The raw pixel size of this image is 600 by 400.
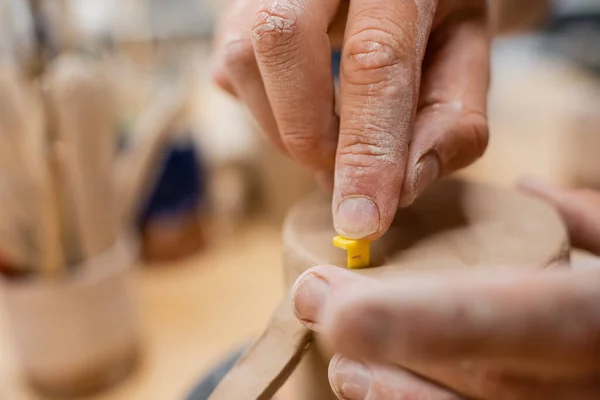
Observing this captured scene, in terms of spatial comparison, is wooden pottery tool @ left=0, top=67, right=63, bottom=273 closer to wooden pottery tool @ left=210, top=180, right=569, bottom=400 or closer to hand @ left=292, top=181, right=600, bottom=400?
wooden pottery tool @ left=210, top=180, right=569, bottom=400

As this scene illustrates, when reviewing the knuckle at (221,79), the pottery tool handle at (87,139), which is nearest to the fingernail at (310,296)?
the knuckle at (221,79)

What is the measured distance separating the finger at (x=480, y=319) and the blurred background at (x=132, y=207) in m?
0.31

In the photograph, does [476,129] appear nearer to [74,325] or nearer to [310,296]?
[310,296]

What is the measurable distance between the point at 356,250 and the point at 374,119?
3.5 inches

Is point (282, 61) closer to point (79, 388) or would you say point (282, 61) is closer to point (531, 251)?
point (531, 251)

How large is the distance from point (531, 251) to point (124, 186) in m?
0.56

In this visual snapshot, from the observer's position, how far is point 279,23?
409 mm

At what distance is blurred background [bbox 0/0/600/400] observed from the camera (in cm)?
73

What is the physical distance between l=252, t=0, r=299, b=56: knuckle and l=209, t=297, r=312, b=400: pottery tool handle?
0.18m

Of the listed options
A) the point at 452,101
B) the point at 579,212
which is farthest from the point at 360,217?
the point at 579,212

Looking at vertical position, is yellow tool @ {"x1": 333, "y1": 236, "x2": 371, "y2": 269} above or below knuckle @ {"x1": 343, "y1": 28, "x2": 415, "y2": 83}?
below

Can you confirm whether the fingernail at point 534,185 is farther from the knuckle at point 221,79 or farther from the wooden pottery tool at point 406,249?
the knuckle at point 221,79

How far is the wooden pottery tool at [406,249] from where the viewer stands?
0.40m

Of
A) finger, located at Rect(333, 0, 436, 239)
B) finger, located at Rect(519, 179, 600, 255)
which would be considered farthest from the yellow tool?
finger, located at Rect(519, 179, 600, 255)
